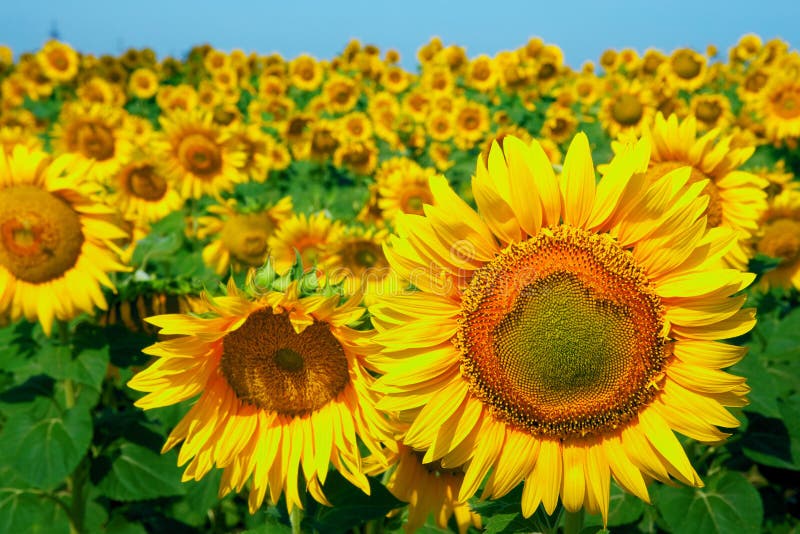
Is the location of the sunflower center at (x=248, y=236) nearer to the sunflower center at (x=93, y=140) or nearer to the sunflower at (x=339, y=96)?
the sunflower center at (x=93, y=140)

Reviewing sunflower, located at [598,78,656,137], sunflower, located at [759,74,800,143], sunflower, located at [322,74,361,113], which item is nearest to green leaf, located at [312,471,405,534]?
sunflower, located at [598,78,656,137]

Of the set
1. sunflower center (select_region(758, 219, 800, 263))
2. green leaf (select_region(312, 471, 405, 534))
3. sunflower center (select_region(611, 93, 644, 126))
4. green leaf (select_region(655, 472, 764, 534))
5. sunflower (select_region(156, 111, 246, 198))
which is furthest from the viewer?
sunflower center (select_region(611, 93, 644, 126))

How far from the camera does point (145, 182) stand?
6555 millimetres

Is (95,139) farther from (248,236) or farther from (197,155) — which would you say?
(248,236)

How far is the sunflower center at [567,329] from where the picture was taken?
1829mm

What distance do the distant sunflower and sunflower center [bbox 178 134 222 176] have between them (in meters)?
0.34

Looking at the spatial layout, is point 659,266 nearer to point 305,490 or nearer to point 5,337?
point 305,490

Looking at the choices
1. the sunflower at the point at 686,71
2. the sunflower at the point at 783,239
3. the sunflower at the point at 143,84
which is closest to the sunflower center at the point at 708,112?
the sunflower at the point at 686,71

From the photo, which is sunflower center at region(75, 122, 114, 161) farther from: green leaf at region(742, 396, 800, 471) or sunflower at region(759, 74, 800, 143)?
sunflower at region(759, 74, 800, 143)

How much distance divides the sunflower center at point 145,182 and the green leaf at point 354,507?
4.89 m

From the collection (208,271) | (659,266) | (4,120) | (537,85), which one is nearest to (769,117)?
(537,85)

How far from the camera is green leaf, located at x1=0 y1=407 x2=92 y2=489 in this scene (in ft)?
10.6

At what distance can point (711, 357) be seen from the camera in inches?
69.9

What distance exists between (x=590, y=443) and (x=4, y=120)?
43.3ft
